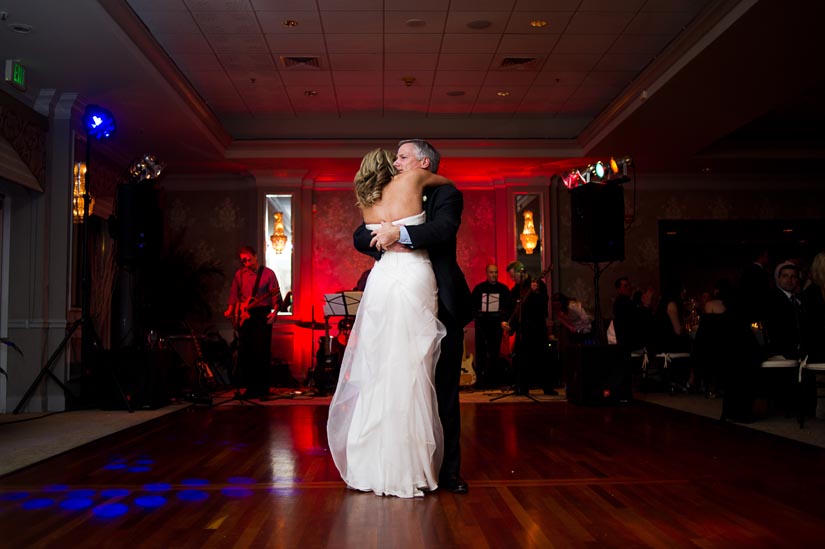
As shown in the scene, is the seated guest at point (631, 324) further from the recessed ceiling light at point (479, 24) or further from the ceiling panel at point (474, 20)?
the recessed ceiling light at point (479, 24)

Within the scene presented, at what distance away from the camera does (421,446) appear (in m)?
3.11

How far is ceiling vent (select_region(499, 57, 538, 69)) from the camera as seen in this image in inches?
309

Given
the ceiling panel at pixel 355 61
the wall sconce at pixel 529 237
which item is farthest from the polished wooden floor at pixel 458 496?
the wall sconce at pixel 529 237

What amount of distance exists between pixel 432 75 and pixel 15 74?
13.5ft

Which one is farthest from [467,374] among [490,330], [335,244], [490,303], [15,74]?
[15,74]

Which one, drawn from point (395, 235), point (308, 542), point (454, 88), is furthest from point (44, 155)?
point (308, 542)

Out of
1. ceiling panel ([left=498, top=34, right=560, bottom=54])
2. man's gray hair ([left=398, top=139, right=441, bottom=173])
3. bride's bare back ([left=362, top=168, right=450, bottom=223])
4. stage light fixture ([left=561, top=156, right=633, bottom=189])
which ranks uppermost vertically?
ceiling panel ([left=498, top=34, right=560, bottom=54])

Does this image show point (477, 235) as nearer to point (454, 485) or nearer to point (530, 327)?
point (530, 327)

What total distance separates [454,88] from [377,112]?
1381 millimetres

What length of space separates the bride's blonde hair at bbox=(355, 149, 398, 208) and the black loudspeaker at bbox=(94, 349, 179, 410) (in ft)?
14.4

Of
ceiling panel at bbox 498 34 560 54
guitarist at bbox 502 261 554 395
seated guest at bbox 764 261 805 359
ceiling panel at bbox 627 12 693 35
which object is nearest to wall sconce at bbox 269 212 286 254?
guitarist at bbox 502 261 554 395

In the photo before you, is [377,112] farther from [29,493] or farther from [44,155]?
[29,493]

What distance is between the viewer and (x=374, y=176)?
3314 mm

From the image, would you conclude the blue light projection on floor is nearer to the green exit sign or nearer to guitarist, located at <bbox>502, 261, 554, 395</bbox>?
the green exit sign
